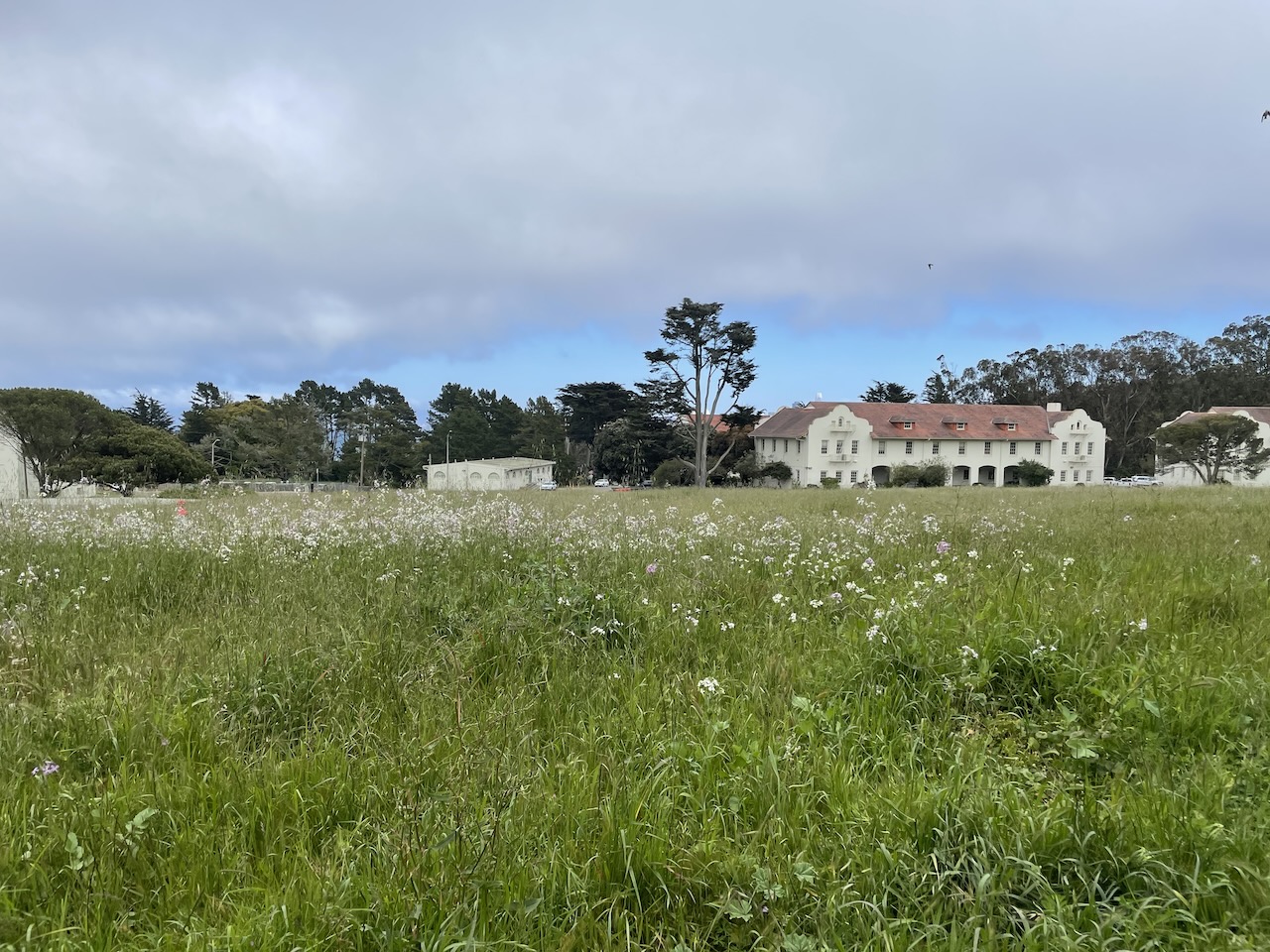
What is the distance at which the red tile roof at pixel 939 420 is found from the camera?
198 ft

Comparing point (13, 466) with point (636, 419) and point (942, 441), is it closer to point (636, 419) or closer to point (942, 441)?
point (636, 419)

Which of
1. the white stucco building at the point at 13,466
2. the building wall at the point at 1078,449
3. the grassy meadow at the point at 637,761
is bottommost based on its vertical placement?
the grassy meadow at the point at 637,761

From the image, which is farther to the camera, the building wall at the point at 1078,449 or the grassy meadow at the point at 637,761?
the building wall at the point at 1078,449

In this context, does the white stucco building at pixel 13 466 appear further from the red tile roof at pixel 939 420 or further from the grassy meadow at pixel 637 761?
the red tile roof at pixel 939 420

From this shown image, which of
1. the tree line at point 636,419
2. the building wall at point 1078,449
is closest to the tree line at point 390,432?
the tree line at point 636,419

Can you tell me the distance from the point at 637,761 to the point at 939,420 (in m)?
65.9

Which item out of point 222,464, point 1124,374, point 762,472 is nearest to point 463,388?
point 222,464

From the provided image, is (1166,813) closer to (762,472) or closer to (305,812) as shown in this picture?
(305,812)

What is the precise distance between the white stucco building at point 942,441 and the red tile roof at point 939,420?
0.28 feet

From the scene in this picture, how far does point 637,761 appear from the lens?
103 inches

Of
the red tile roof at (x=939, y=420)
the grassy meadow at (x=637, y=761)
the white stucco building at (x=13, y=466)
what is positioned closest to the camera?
the grassy meadow at (x=637, y=761)

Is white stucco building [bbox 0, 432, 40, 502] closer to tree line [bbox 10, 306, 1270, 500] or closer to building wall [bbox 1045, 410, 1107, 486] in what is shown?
tree line [bbox 10, 306, 1270, 500]

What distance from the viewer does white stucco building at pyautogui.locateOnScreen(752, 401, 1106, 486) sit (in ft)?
193

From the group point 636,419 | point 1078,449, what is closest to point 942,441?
point 1078,449
